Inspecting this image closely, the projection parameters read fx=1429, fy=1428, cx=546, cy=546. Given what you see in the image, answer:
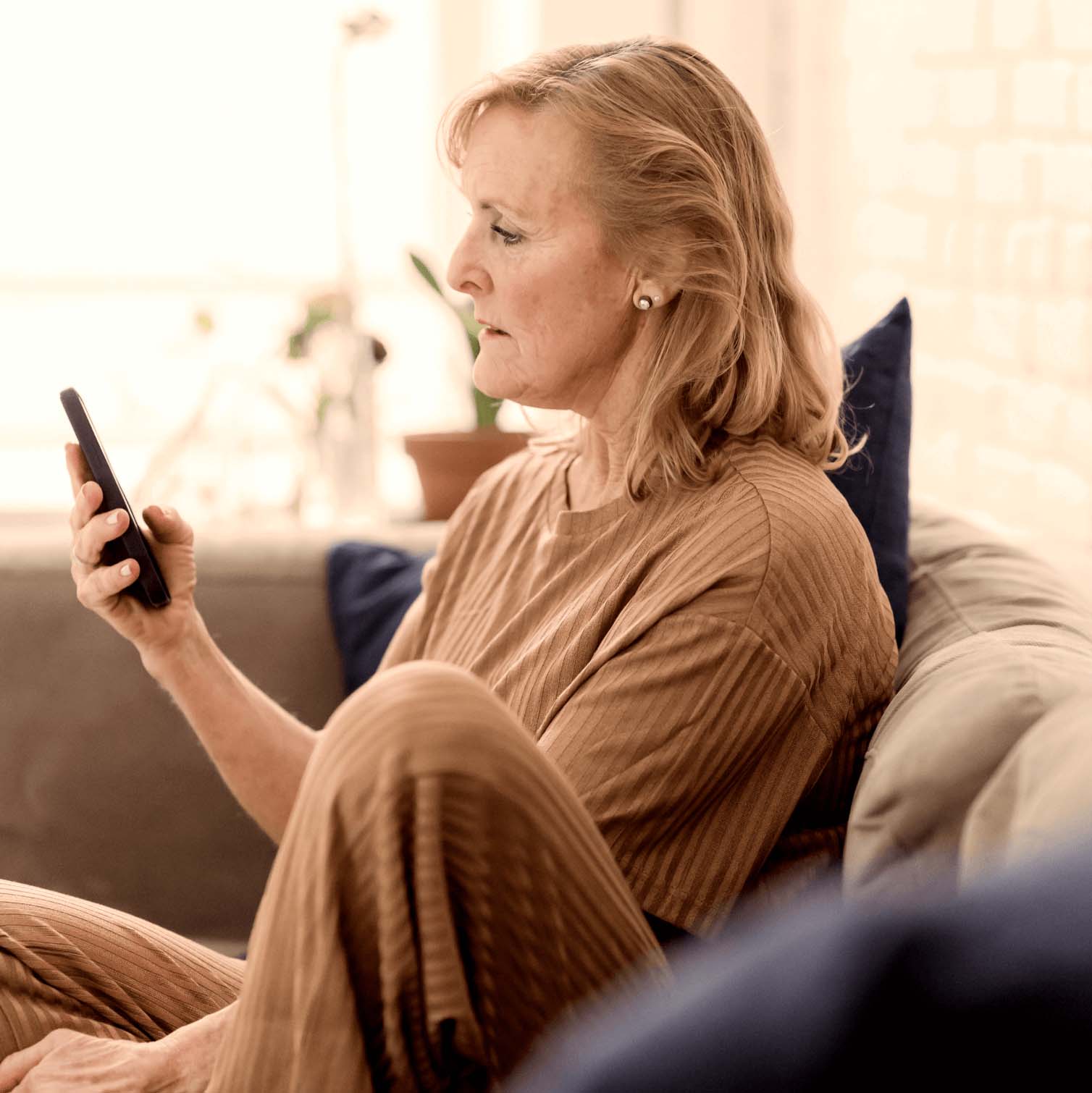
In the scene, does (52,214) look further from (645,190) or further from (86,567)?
(645,190)

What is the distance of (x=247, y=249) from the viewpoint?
3045mm

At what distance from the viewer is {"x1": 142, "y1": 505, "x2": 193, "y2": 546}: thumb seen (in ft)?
4.48

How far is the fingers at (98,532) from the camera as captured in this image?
1.27m

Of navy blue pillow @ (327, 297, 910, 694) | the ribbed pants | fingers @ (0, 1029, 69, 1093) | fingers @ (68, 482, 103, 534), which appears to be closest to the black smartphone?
fingers @ (68, 482, 103, 534)

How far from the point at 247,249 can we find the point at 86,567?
6.07 ft

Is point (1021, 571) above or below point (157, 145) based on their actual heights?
below

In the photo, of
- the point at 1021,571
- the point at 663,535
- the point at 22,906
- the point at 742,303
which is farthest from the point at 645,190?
the point at 22,906

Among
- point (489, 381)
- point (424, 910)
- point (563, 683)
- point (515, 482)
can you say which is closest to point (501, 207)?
point (489, 381)

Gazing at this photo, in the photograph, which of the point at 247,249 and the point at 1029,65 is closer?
the point at 1029,65

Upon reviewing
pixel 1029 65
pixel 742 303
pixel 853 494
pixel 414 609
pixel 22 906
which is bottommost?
pixel 22 906

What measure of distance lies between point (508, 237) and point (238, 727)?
550mm

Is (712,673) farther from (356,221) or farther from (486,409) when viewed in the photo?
(356,221)

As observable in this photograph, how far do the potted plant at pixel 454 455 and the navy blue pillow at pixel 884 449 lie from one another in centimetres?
72

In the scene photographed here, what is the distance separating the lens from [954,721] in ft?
3.01
